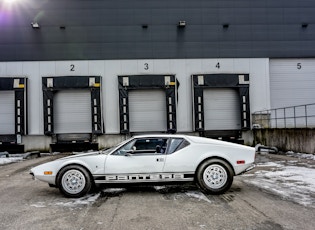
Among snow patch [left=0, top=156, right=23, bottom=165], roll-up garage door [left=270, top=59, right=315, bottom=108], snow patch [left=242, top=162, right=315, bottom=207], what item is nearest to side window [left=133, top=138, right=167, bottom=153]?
snow patch [left=242, top=162, right=315, bottom=207]

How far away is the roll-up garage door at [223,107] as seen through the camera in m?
18.2

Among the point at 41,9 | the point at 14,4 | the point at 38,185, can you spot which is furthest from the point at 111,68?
the point at 38,185

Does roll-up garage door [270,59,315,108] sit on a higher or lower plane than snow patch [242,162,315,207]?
higher

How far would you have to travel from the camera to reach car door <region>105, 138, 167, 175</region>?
5.95 meters

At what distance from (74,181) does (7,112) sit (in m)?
14.4

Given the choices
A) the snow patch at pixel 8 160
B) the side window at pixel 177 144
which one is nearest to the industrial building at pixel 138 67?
the snow patch at pixel 8 160

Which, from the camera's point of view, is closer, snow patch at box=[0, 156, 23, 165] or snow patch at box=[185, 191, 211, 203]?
snow patch at box=[185, 191, 211, 203]

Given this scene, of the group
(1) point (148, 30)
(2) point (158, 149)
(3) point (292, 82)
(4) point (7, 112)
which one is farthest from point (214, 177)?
(4) point (7, 112)

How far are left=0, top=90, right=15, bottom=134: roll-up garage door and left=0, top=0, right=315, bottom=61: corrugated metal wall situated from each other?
7.88ft

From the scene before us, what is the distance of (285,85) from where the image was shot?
62.3 ft

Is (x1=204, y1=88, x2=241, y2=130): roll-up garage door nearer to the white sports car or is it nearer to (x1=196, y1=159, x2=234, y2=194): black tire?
the white sports car

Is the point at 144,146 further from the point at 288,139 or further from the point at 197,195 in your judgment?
the point at 288,139

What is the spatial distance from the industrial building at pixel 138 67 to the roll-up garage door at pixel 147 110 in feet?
0.21

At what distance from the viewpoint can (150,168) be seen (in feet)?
19.5
